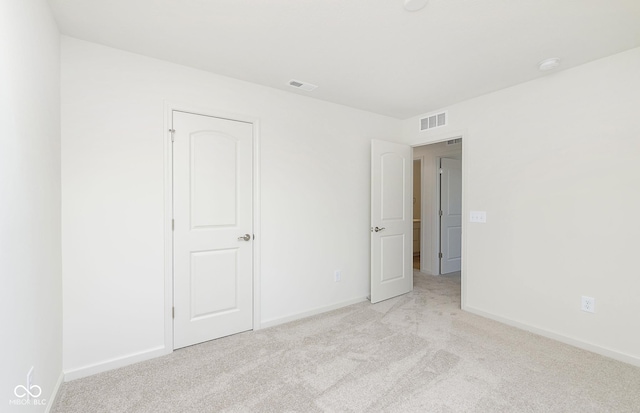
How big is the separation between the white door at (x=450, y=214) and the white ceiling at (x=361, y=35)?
248 cm

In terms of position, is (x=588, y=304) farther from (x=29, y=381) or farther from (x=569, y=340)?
(x=29, y=381)

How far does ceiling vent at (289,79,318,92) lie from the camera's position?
9.65 ft

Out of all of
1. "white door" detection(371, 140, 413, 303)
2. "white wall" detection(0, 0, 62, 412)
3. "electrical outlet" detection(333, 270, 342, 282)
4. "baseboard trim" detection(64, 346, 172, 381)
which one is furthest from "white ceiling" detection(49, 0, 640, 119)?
"baseboard trim" detection(64, 346, 172, 381)

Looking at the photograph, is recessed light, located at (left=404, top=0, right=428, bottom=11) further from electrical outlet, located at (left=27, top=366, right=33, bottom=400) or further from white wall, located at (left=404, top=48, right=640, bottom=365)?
electrical outlet, located at (left=27, top=366, right=33, bottom=400)

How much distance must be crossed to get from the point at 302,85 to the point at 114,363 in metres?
2.86

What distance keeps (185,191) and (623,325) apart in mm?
3716

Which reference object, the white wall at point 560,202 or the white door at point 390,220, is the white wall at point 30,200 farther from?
the white wall at point 560,202

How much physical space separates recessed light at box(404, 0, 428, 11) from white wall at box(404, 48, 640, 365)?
5.87ft

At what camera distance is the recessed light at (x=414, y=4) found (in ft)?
5.74

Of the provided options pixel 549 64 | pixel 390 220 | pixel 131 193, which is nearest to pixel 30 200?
pixel 131 193

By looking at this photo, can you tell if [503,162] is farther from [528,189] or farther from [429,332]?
[429,332]

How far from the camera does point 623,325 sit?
2.37 m

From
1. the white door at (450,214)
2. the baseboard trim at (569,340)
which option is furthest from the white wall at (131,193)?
the white door at (450,214)

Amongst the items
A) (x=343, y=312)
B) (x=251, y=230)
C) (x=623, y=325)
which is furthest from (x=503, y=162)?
(x=251, y=230)
